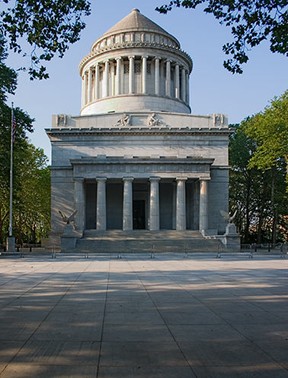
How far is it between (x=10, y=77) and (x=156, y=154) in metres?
20.3

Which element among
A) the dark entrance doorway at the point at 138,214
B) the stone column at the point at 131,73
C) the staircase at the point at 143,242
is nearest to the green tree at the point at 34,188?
the dark entrance doorway at the point at 138,214

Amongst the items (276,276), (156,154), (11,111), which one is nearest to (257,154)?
(156,154)

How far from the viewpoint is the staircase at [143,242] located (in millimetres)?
39625

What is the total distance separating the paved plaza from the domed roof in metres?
59.2

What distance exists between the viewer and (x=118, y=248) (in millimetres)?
39906

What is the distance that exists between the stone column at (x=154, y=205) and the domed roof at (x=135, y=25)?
30.5 m

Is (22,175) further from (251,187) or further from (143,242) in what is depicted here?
(251,187)

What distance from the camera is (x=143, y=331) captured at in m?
7.36

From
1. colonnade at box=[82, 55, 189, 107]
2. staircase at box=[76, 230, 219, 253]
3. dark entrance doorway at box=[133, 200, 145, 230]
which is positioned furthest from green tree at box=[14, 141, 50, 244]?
staircase at box=[76, 230, 219, 253]

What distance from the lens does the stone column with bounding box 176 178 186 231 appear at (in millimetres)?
46000

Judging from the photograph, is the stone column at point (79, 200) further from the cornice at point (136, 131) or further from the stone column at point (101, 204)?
the cornice at point (136, 131)

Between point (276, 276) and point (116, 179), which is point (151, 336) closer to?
point (276, 276)

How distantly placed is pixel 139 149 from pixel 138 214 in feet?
27.9

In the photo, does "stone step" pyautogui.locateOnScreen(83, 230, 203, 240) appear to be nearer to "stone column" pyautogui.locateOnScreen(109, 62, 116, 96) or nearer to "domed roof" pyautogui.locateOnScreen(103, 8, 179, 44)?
"stone column" pyautogui.locateOnScreen(109, 62, 116, 96)
